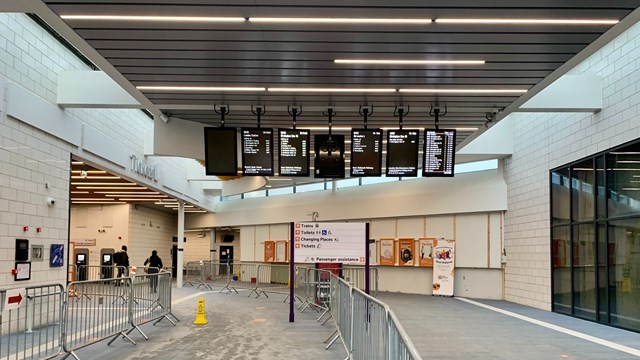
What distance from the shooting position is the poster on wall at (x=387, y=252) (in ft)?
69.1

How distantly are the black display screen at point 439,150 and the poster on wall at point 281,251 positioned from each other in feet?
53.6

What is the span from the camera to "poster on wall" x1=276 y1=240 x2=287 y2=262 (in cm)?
2591

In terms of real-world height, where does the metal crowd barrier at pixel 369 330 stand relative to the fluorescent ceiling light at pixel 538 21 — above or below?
below

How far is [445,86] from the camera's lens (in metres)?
9.45

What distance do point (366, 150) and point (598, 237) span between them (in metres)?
5.90

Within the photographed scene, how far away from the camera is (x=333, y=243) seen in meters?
12.2

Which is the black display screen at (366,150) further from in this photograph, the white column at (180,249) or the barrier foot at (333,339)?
the white column at (180,249)

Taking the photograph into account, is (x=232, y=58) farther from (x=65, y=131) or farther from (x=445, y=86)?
(x=65, y=131)

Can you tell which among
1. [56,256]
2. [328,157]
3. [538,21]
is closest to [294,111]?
[328,157]

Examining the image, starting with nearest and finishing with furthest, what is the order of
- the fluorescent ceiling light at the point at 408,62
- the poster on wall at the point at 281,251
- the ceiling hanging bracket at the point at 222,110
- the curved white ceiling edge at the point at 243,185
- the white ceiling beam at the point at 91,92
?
the fluorescent ceiling light at the point at 408,62
the ceiling hanging bracket at the point at 222,110
the white ceiling beam at the point at 91,92
the curved white ceiling edge at the point at 243,185
the poster on wall at the point at 281,251

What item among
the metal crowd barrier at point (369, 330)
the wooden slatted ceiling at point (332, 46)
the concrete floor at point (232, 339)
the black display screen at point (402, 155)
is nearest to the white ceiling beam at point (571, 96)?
the wooden slatted ceiling at point (332, 46)

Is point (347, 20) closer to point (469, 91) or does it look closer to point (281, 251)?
point (469, 91)

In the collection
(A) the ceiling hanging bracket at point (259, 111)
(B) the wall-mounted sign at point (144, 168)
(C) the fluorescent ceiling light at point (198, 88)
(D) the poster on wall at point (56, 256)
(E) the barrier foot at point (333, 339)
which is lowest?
(E) the barrier foot at point (333, 339)

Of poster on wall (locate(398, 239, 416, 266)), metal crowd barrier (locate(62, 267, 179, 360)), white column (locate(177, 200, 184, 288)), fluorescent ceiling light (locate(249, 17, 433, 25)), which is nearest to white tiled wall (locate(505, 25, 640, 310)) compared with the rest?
poster on wall (locate(398, 239, 416, 266))
